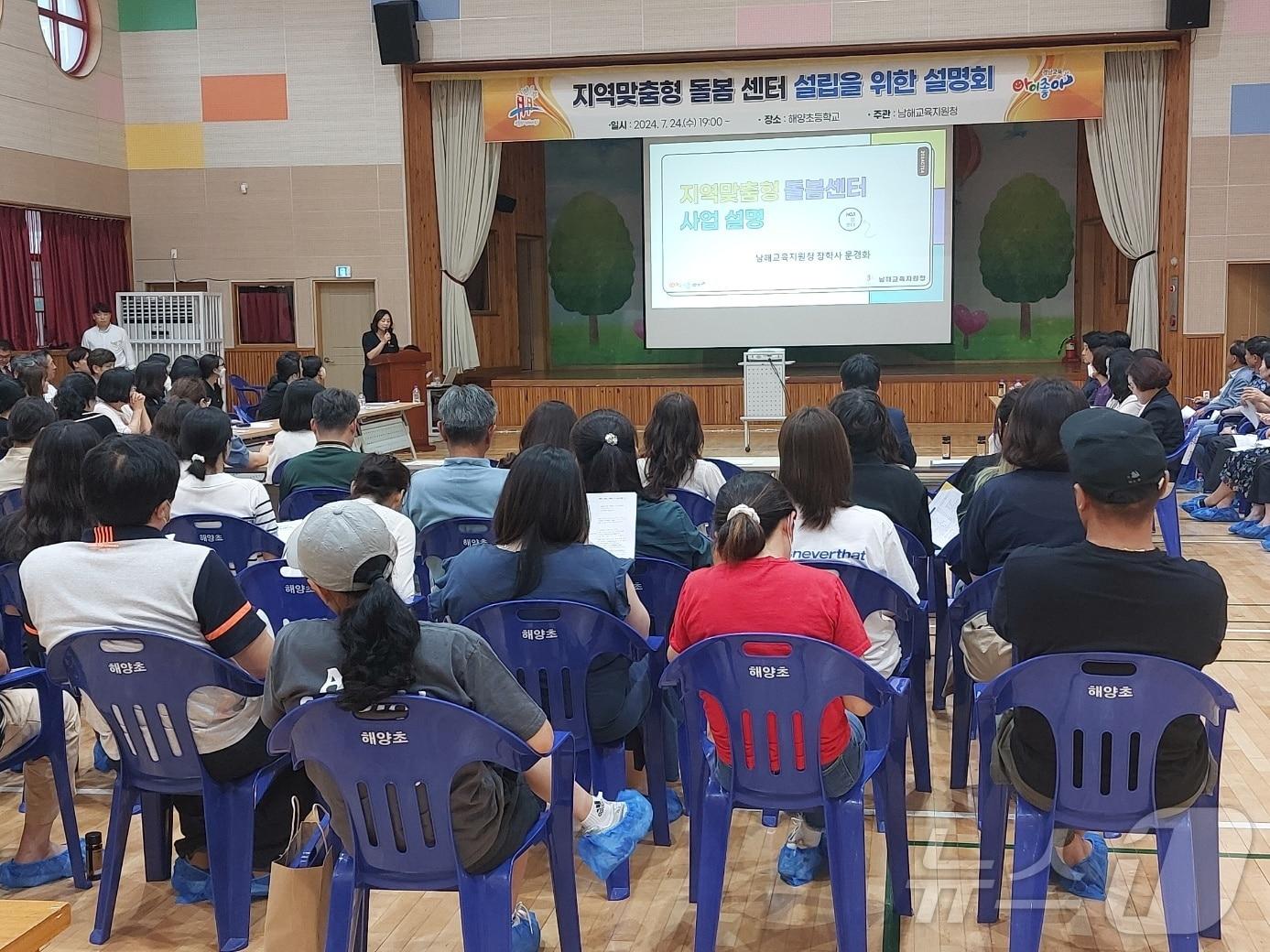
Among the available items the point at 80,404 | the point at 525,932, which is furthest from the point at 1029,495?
the point at 80,404

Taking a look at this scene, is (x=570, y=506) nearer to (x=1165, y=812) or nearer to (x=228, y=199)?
(x=1165, y=812)

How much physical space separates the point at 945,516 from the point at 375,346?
754cm

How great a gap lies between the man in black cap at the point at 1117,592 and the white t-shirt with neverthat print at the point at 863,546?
0.75 m

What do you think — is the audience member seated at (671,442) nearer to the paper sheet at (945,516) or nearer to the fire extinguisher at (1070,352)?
the paper sheet at (945,516)

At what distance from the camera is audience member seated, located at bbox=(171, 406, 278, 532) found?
4.09 metres

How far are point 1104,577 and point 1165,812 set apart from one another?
0.45 meters

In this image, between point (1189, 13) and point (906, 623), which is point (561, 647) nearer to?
point (906, 623)

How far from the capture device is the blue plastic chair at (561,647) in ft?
8.91

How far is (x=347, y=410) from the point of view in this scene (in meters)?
4.71

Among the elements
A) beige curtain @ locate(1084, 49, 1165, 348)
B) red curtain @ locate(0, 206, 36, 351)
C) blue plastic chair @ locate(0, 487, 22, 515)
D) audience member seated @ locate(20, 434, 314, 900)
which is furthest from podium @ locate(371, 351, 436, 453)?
audience member seated @ locate(20, 434, 314, 900)

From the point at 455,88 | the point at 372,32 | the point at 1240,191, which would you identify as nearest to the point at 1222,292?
the point at 1240,191

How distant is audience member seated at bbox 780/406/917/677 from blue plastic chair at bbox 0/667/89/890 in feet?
6.01

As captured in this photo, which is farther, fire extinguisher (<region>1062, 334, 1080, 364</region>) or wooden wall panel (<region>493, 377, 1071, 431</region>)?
fire extinguisher (<region>1062, 334, 1080, 364</region>)

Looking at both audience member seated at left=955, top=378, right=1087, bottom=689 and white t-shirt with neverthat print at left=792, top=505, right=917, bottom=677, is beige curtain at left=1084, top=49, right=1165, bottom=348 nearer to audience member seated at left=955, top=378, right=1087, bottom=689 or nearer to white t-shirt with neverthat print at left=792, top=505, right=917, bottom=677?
audience member seated at left=955, top=378, right=1087, bottom=689
